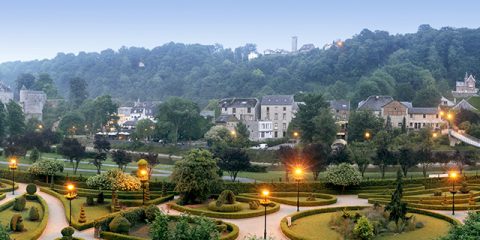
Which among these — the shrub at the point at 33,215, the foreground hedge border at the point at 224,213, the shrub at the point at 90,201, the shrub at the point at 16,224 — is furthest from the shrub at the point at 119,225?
the shrub at the point at 90,201

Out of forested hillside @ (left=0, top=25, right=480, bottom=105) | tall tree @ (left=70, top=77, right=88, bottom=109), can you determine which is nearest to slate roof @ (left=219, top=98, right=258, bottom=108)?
forested hillside @ (left=0, top=25, right=480, bottom=105)

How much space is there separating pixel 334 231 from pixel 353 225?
154 centimetres

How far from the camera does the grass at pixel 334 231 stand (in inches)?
1294

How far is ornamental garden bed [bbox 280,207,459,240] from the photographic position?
33.0 m

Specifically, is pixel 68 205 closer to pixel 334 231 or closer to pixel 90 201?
pixel 90 201

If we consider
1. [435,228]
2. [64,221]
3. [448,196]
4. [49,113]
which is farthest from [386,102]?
[49,113]

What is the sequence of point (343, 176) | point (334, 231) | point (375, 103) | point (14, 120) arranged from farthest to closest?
1. point (375, 103)
2. point (14, 120)
3. point (343, 176)
4. point (334, 231)

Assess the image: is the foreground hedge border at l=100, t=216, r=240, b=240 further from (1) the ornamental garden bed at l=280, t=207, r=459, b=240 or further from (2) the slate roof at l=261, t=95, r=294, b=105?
(2) the slate roof at l=261, t=95, r=294, b=105

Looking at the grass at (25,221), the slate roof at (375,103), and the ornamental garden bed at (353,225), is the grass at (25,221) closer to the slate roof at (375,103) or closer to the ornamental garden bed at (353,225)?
the ornamental garden bed at (353,225)

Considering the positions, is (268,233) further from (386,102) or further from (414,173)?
(386,102)

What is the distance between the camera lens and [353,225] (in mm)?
33625

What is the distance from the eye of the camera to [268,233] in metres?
34.6

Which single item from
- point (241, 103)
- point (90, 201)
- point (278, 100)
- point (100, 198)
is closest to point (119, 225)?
point (90, 201)

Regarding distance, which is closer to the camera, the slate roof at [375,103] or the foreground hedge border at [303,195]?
the foreground hedge border at [303,195]
